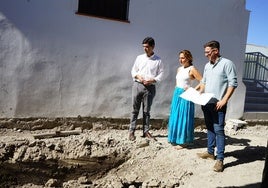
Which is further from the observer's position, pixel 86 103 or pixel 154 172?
pixel 86 103

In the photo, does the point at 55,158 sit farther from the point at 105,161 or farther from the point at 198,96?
the point at 198,96

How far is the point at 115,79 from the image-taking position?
6.35 m

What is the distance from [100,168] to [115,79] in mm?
2049

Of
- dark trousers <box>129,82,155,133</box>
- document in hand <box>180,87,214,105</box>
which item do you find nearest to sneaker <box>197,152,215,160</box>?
document in hand <box>180,87,214,105</box>

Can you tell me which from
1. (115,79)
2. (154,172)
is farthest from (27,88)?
(154,172)

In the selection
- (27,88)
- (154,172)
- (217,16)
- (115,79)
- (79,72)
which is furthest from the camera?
(217,16)

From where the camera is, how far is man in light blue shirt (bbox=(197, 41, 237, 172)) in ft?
13.2

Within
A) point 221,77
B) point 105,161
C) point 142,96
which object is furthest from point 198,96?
point 105,161

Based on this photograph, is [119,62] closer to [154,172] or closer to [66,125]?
[66,125]

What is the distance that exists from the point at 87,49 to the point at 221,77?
2934 mm

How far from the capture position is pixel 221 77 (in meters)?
4.11

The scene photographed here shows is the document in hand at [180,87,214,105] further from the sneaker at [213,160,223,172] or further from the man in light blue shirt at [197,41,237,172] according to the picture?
the sneaker at [213,160,223,172]

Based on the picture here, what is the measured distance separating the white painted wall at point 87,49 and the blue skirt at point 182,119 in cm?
157

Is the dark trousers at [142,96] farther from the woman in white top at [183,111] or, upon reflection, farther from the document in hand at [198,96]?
the document in hand at [198,96]
